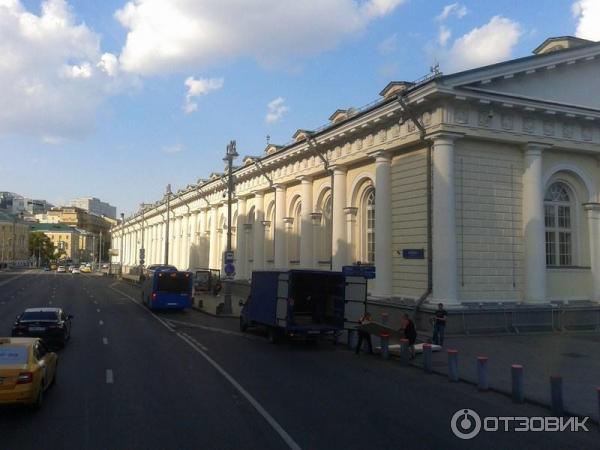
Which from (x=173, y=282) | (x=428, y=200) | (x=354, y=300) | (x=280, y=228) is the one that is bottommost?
(x=354, y=300)

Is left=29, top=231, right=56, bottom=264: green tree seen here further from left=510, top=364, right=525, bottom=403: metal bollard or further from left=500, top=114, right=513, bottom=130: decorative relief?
left=510, top=364, right=525, bottom=403: metal bollard

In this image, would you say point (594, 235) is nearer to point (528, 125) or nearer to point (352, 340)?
point (528, 125)

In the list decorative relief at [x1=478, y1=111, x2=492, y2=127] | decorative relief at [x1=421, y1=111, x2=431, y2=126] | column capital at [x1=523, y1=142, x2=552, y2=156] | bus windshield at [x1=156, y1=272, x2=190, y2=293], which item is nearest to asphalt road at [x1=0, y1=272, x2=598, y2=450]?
decorative relief at [x1=421, y1=111, x2=431, y2=126]

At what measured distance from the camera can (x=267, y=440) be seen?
324 inches

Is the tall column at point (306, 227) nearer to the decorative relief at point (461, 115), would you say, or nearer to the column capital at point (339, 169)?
the column capital at point (339, 169)

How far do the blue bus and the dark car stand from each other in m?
15.1

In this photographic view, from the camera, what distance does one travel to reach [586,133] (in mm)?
25484

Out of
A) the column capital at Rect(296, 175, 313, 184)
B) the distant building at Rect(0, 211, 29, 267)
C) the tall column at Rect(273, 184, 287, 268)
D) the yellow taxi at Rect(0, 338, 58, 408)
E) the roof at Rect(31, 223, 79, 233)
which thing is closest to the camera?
the yellow taxi at Rect(0, 338, 58, 408)

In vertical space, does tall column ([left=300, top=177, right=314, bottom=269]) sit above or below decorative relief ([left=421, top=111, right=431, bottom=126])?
below

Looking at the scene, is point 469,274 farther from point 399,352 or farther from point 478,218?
point 399,352

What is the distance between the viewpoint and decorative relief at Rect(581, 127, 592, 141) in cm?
2539

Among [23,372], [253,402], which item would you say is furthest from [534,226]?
[23,372]

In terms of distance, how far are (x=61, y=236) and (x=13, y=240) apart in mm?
31129

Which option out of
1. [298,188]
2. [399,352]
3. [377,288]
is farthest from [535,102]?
[298,188]
